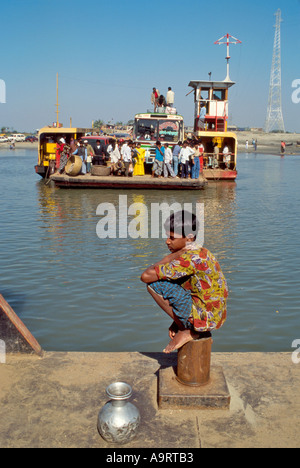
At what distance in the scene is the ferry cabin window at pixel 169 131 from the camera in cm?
2070

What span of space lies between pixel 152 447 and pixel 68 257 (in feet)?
19.7

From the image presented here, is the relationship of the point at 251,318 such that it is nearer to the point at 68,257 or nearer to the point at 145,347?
the point at 145,347

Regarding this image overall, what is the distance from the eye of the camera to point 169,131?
68.2ft

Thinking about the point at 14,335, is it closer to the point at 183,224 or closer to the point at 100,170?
the point at 183,224

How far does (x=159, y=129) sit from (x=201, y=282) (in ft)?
58.4

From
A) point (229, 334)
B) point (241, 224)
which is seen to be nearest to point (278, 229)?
point (241, 224)

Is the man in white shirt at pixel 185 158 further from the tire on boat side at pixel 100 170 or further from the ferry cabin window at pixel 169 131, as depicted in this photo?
the tire on boat side at pixel 100 170

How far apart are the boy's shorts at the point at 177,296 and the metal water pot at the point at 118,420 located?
693mm

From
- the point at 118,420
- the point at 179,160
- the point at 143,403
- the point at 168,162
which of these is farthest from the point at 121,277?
the point at 179,160

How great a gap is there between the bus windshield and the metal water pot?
59.5 feet

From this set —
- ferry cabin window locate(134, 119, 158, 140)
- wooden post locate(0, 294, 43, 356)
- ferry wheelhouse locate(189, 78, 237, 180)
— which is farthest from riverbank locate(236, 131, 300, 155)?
wooden post locate(0, 294, 43, 356)

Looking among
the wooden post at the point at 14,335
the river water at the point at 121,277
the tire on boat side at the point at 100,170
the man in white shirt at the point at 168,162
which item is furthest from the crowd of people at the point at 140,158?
the wooden post at the point at 14,335

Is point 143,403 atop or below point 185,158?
below

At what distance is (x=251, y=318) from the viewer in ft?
20.6
